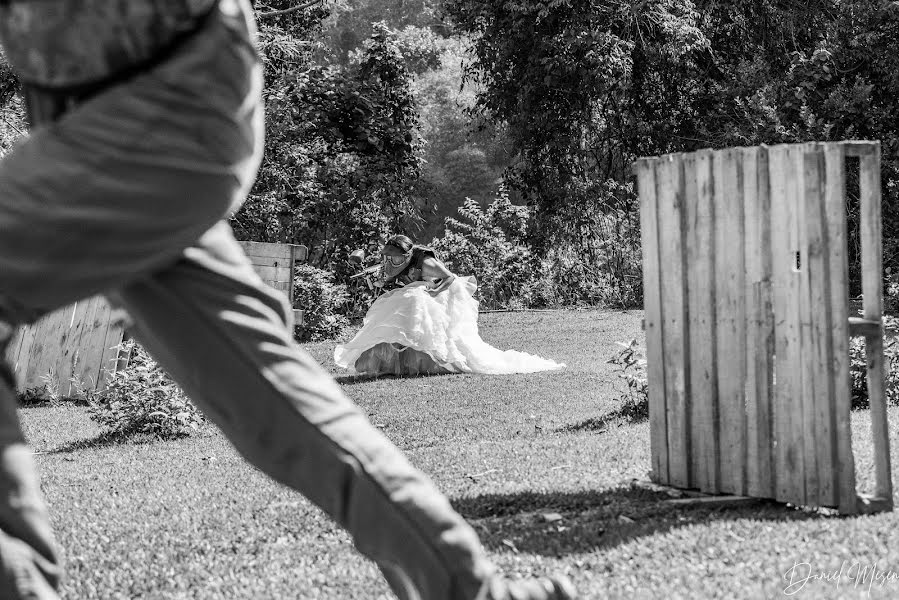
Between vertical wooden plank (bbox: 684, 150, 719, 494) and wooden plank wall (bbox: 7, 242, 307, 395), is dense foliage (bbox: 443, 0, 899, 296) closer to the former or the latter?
wooden plank wall (bbox: 7, 242, 307, 395)

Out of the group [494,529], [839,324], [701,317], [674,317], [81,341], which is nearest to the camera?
[494,529]

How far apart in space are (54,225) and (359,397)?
366 inches

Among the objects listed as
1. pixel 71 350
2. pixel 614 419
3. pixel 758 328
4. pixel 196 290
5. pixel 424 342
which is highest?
pixel 196 290

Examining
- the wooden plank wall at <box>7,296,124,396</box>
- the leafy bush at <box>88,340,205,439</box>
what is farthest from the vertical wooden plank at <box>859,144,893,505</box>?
the wooden plank wall at <box>7,296,124,396</box>

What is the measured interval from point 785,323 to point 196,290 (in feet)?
9.64

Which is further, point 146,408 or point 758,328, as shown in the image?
point 146,408

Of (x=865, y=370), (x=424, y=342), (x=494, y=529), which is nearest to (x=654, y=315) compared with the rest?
(x=494, y=529)

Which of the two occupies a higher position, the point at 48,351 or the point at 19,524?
the point at 19,524

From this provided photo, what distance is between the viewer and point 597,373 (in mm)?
12172

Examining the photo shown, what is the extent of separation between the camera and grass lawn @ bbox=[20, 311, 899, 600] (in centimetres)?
329

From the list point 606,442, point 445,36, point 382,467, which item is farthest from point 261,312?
point 445,36

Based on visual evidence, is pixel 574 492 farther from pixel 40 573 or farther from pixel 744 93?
pixel 744 93

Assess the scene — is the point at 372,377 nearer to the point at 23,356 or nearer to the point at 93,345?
the point at 93,345

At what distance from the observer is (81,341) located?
12.2 m
